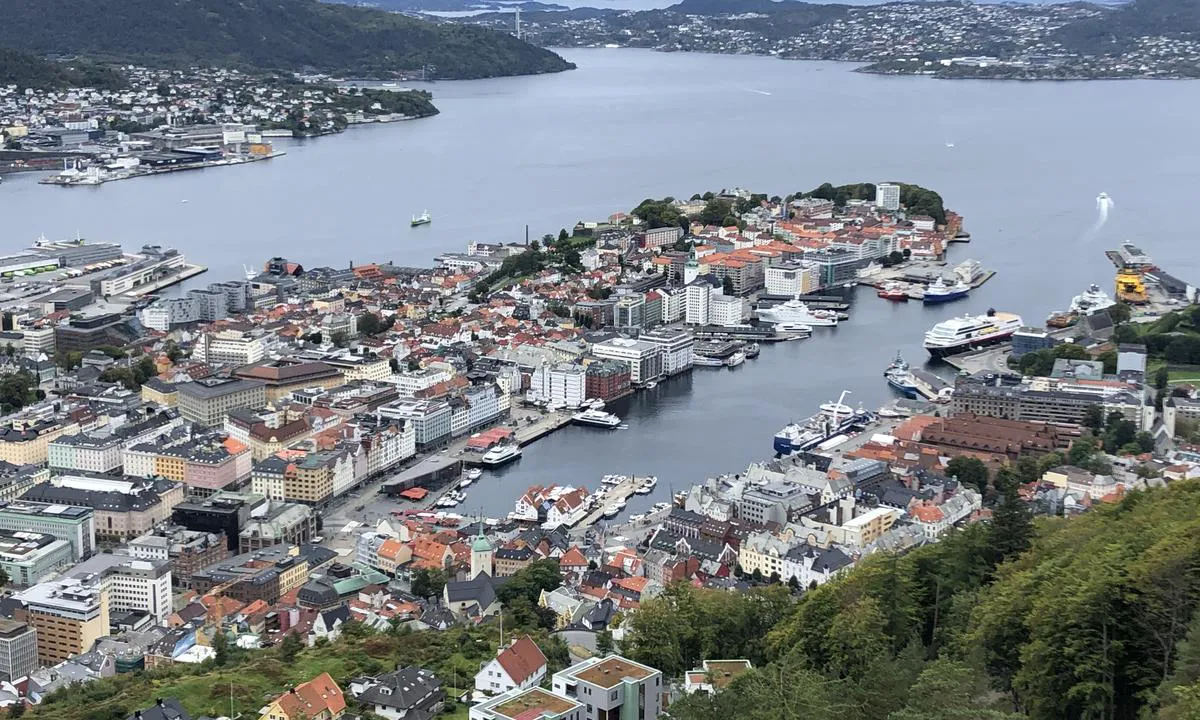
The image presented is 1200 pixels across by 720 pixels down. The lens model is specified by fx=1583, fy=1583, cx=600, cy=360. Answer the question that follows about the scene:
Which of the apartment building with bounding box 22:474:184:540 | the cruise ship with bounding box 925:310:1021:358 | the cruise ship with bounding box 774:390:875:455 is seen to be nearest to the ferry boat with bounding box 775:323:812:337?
the cruise ship with bounding box 925:310:1021:358

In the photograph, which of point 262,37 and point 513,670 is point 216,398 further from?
point 262,37

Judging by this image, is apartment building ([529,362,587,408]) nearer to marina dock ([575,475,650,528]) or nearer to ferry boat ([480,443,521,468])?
ferry boat ([480,443,521,468])

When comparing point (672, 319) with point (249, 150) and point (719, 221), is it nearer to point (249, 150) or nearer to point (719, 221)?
point (719, 221)

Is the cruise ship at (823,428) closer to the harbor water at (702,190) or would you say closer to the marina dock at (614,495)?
the harbor water at (702,190)

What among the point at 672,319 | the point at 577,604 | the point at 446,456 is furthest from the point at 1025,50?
the point at 577,604

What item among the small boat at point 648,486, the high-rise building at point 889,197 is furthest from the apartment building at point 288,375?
the high-rise building at point 889,197

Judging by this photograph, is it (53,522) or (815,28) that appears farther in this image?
(815,28)
